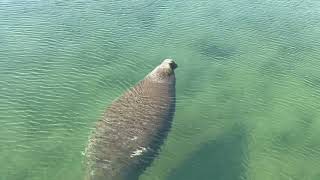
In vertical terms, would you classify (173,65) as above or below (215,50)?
above

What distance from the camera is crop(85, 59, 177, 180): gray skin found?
41.2 ft

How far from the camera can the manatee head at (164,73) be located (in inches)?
663

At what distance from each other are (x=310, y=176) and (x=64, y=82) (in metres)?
9.44

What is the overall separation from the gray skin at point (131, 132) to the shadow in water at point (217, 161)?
110cm

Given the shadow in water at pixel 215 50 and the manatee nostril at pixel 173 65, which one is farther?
the shadow in water at pixel 215 50

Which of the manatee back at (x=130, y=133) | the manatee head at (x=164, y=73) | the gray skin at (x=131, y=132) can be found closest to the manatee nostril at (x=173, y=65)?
the manatee head at (x=164, y=73)

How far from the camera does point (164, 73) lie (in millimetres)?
17094

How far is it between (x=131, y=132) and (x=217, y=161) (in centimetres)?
292

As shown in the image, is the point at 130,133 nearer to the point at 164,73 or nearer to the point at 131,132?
the point at 131,132

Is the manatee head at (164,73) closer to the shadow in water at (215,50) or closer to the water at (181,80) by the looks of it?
the water at (181,80)

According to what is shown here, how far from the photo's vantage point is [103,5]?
23.2 m

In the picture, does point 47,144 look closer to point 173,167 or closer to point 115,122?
point 115,122

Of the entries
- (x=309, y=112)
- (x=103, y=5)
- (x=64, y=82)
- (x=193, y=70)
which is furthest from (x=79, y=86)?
(x=309, y=112)

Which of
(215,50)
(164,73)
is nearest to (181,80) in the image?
(164,73)
